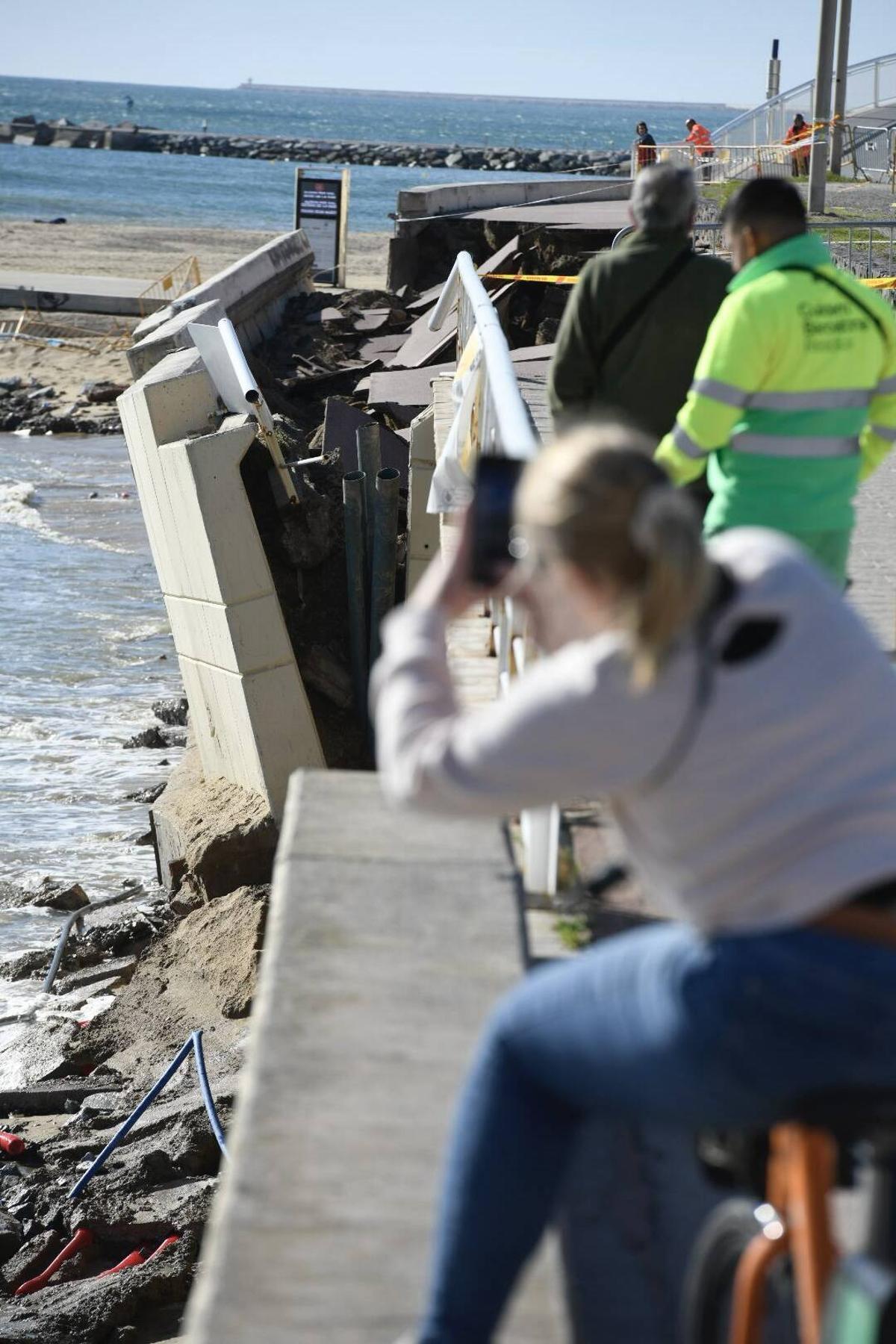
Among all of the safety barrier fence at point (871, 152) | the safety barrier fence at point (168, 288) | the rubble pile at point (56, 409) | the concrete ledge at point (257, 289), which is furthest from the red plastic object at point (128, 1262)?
the safety barrier fence at point (168, 288)

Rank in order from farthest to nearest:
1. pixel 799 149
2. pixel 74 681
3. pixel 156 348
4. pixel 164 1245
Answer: pixel 799 149
pixel 74 681
pixel 156 348
pixel 164 1245

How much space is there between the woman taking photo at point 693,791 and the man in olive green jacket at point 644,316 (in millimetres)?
2924

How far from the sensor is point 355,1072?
295 centimetres

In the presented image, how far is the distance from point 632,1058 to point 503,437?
Result: 334cm

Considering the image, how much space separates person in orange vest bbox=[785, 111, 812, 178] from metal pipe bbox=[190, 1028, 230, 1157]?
22.7 m

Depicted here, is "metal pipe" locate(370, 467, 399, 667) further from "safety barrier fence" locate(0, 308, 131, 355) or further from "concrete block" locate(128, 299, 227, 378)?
"safety barrier fence" locate(0, 308, 131, 355)

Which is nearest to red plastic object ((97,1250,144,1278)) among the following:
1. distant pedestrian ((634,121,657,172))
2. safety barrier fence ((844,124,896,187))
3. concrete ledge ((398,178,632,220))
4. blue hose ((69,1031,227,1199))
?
blue hose ((69,1031,227,1199))

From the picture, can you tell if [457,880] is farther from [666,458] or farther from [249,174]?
[249,174]

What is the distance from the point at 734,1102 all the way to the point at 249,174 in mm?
117424

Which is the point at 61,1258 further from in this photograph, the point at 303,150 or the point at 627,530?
the point at 303,150

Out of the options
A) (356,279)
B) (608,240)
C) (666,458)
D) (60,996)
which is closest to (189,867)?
(60,996)

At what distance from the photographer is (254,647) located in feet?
31.9

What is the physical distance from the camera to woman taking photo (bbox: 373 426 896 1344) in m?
1.92

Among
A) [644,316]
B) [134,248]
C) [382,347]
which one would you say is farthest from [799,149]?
[134,248]
